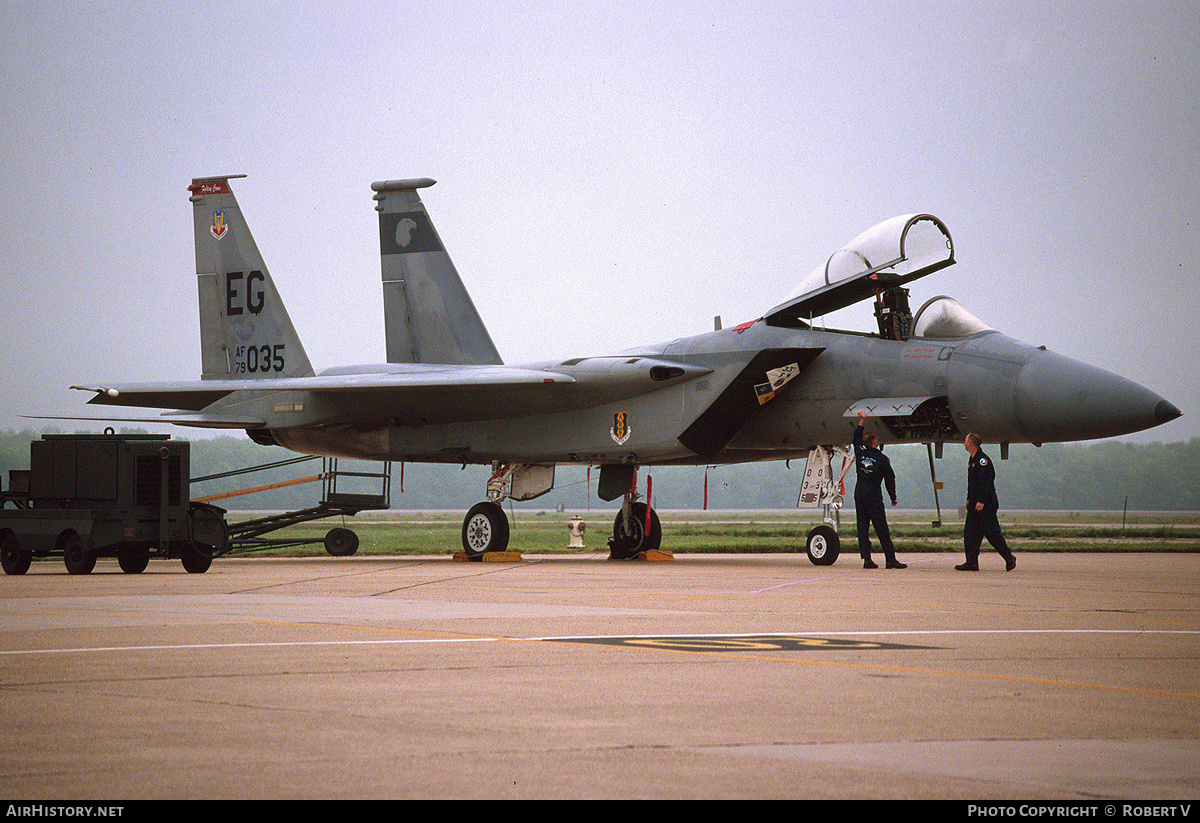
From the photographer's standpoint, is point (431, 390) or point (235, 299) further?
point (235, 299)

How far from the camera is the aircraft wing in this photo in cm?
1512

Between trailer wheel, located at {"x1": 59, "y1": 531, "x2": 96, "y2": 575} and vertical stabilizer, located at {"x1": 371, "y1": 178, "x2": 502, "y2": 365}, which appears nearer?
trailer wheel, located at {"x1": 59, "y1": 531, "x2": 96, "y2": 575}

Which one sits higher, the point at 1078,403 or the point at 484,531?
the point at 1078,403

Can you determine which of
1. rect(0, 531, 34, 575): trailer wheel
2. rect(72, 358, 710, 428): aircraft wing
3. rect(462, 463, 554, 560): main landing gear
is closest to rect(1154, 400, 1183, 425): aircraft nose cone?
rect(72, 358, 710, 428): aircraft wing

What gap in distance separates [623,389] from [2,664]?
10.3 metres

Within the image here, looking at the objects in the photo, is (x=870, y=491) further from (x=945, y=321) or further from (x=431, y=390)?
(x=431, y=390)

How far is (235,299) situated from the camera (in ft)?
62.0

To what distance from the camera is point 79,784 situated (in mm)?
3225

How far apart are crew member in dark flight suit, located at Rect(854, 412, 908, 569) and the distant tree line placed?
127 cm

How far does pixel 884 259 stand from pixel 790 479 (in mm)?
88866

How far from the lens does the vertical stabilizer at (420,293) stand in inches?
722

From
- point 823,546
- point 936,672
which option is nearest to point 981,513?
point 823,546

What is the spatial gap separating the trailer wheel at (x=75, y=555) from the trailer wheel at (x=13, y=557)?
0.59 metres

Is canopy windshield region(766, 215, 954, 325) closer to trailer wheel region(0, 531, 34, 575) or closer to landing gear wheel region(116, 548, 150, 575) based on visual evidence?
landing gear wheel region(116, 548, 150, 575)
